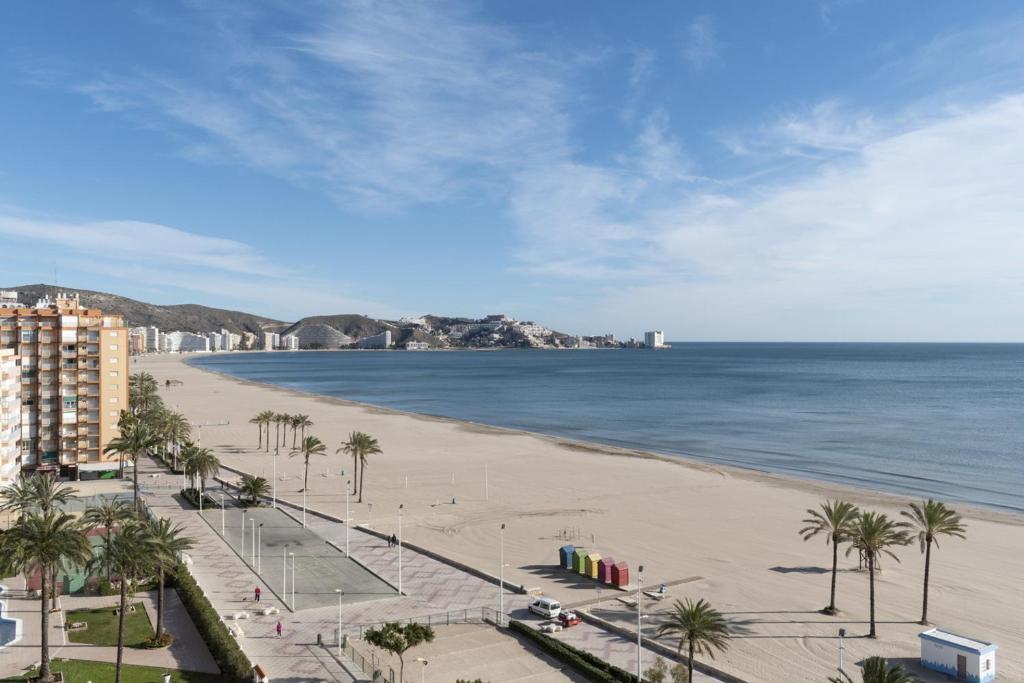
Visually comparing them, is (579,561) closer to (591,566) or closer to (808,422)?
(591,566)

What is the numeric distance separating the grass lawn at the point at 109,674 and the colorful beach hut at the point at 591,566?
69.6 feet

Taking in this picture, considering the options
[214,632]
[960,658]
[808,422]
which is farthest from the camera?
[808,422]

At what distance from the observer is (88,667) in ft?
97.6

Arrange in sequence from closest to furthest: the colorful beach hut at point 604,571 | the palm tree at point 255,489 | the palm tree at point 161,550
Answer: the palm tree at point 161,550
the colorful beach hut at point 604,571
the palm tree at point 255,489

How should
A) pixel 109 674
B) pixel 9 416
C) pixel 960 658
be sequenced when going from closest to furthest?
pixel 109 674 → pixel 960 658 → pixel 9 416

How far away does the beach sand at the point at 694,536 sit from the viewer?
35031mm

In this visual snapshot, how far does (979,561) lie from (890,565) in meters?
6.43

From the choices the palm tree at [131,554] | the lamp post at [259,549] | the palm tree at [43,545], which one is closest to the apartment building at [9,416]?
the lamp post at [259,549]

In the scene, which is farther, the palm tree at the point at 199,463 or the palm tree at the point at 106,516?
the palm tree at the point at 199,463

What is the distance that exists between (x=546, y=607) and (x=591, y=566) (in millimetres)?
7701

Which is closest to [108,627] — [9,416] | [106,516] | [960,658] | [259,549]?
[106,516]

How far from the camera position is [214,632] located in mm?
31562

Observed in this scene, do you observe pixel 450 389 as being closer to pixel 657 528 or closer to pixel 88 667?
pixel 657 528

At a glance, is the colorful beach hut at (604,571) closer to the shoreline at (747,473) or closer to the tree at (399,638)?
the tree at (399,638)
